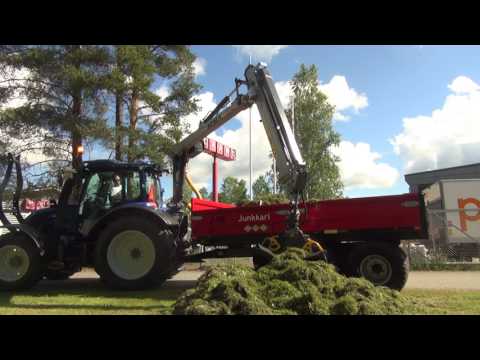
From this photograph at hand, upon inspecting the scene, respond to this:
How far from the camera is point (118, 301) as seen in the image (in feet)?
24.6

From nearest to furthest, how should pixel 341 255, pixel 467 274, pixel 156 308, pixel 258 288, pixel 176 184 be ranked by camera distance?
pixel 258 288 < pixel 156 308 < pixel 341 255 < pixel 176 184 < pixel 467 274

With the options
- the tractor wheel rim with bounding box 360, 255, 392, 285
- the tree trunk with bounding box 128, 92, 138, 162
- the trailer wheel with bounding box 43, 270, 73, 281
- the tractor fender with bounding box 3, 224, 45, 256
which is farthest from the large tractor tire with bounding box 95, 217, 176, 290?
the tree trunk with bounding box 128, 92, 138, 162

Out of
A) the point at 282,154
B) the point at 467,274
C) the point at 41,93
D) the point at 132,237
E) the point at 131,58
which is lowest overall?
the point at 467,274

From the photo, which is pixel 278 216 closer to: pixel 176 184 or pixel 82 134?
pixel 176 184

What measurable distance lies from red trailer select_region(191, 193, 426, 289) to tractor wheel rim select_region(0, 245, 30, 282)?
141 inches

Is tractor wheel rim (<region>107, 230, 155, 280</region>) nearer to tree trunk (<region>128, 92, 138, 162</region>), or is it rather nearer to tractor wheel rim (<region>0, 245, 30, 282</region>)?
tractor wheel rim (<region>0, 245, 30, 282</region>)

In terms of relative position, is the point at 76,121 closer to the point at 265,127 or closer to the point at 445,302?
the point at 265,127

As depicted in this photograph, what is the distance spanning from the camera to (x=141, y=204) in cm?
903

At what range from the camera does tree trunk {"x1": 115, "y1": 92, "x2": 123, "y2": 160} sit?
49.3 feet

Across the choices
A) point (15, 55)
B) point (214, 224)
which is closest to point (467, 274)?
point (214, 224)

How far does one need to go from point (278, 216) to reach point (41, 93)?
409 inches

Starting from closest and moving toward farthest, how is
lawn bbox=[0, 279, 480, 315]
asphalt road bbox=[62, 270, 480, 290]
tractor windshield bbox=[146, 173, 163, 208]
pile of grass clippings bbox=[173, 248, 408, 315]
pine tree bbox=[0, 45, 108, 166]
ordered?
pile of grass clippings bbox=[173, 248, 408, 315]
lawn bbox=[0, 279, 480, 315]
tractor windshield bbox=[146, 173, 163, 208]
asphalt road bbox=[62, 270, 480, 290]
pine tree bbox=[0, 45, 108, 166]

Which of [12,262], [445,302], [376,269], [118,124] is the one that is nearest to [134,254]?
[12,262]

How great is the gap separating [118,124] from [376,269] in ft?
35.8
